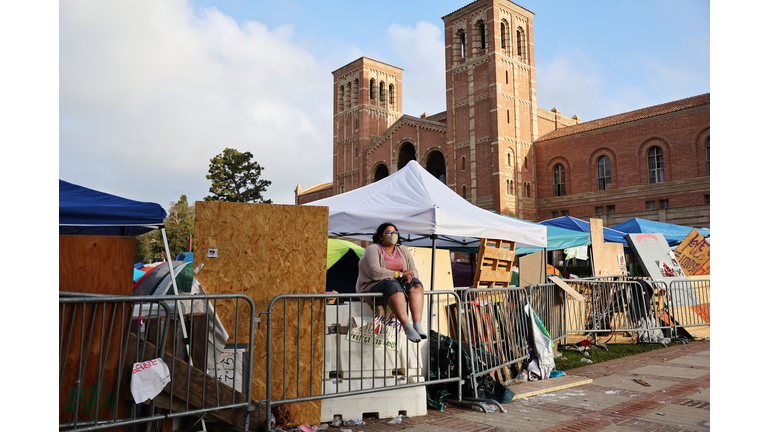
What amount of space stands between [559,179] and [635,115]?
7.12m

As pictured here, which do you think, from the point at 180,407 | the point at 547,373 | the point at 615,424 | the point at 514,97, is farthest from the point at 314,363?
the point at 514,97

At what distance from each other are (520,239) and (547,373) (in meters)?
2.19

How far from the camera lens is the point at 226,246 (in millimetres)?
4629

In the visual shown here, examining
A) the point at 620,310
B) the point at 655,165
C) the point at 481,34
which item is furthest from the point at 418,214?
the point at 481,34

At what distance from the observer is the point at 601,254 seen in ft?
40.6

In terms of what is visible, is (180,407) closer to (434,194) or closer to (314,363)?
(314,363)

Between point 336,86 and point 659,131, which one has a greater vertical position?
point 336,86

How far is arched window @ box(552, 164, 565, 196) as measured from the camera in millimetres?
40531

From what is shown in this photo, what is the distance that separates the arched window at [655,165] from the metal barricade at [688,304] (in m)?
27.3

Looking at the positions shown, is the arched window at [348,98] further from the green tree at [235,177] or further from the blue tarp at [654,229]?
the blue tarp at [654,229]

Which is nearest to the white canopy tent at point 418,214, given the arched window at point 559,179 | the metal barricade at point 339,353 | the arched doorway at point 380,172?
the metal barricade at point 339,353

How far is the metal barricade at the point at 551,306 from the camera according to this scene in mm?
7909

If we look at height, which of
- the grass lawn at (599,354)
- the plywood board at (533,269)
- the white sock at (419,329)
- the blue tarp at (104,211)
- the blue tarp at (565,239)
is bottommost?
the grass lawn at (599,354)

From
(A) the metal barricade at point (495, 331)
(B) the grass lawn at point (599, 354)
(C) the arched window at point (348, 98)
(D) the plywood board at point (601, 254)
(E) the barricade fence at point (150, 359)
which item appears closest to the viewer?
(E) the barricade fence at point (150, 359)
